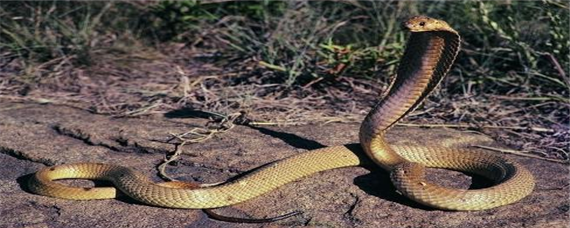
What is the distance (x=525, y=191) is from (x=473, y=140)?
1039 mm

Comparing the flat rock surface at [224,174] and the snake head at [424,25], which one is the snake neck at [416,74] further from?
the flat rock surface at [224,174]

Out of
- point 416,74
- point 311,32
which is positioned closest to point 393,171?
point 416,74

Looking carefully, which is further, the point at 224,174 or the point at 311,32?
the point at 311,32

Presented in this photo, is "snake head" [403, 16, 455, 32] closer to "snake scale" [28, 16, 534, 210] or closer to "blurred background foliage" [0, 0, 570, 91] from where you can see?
"snake scale" [28, 16, 534, 210]

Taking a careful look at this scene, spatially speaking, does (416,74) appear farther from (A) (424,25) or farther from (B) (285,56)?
(B) (285,56)

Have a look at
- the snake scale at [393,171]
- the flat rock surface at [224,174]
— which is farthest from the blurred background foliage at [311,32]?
the snake scale at [393,171]

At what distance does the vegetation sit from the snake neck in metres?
1.22

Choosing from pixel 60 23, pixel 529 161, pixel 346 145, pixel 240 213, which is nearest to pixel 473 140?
pixel 529 161

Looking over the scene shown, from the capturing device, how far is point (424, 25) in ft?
12.3

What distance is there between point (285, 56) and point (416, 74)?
2363 millimetres

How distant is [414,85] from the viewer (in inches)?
159

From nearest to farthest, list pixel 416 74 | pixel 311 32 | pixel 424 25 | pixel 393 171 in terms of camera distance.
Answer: pixel 424 25 < pixel 416 74 < pixel 393 171 < pixel 311 32

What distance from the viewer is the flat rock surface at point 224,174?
3.83 meters

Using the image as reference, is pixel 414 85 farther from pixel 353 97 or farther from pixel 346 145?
pixel 353 97
